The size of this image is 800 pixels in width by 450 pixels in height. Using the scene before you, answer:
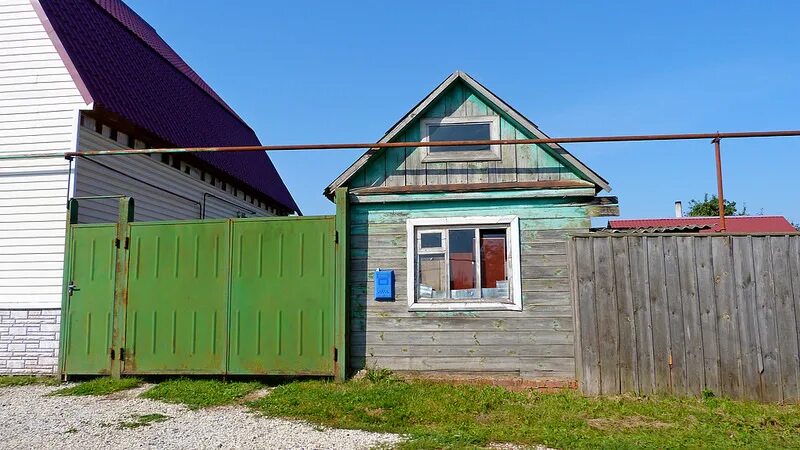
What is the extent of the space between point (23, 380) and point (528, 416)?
7.37 meters

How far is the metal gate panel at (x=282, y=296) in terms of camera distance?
25.5ft

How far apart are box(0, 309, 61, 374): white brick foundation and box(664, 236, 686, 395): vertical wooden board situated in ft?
29.1

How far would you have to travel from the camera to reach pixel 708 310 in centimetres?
695

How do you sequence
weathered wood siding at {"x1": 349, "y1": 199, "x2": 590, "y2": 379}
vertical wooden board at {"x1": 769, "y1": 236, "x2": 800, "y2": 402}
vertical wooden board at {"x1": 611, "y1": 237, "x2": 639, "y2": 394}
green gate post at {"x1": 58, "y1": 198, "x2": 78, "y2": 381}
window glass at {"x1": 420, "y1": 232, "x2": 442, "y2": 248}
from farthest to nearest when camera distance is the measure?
green gate post at {"x1": 58, "y1": 198, "x2": 78, "y2": 381}, window glass at {"x1": 420, "y1": 232, "x2": 442, "y2": 248}, weathered wood siding at {"x1": 349, "y1": 199, "x2": 590, "y2": 379}, vertical wooden board at {"x1": 611, "y1": 237, "x2": 639, "y2": 394}, vertical wooden board at {"x1": 769, "y1": 236, "x2": 800, "y2": 402}

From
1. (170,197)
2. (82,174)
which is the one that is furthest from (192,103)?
(82,174)

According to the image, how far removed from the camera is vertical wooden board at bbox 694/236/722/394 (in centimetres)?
682

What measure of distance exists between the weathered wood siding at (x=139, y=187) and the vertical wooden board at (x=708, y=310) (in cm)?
920

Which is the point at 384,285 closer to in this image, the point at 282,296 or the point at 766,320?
the point at 282,296

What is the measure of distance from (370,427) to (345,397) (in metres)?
Answer: 1.18

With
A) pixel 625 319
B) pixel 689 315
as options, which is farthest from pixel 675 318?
pixel 625 319

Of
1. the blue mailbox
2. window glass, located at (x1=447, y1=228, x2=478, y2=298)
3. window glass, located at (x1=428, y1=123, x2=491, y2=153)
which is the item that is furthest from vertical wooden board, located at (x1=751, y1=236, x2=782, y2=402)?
the blue mailbox

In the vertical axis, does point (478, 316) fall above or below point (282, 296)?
below

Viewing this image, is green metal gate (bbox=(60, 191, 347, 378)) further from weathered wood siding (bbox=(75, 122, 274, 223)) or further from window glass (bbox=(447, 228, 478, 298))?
window glass (bbox=(447, 228, 478, 298))

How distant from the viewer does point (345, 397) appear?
22.2ft
